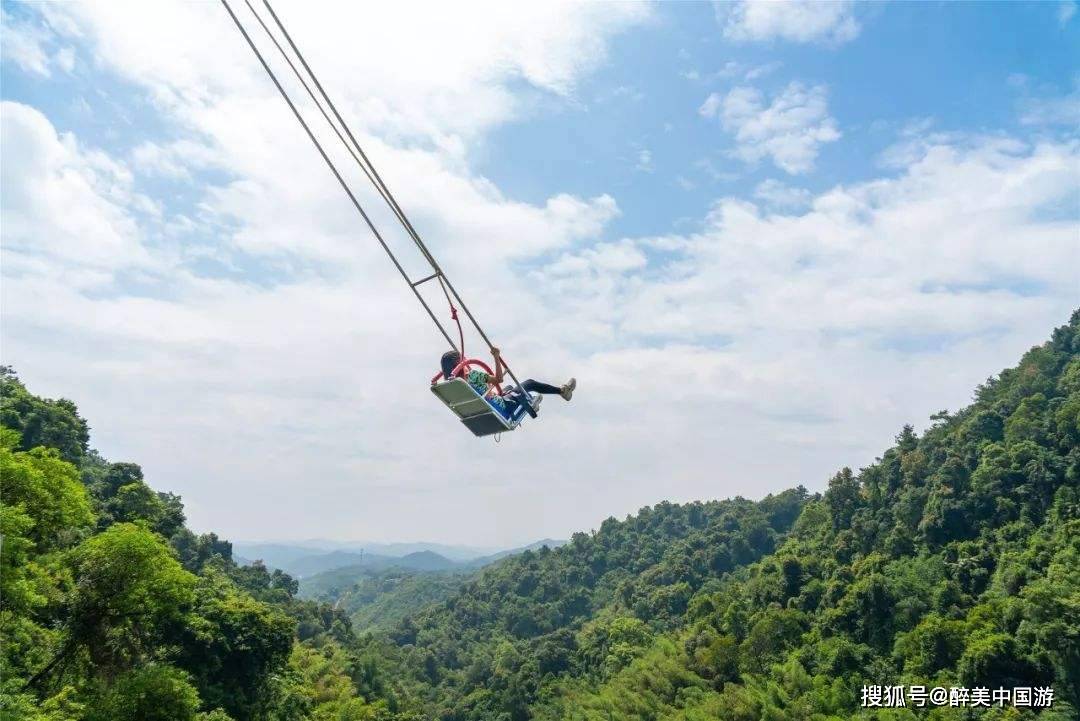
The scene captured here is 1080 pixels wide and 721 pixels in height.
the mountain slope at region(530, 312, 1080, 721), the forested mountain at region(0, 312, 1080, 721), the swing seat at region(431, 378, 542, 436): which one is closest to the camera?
the swing seat at region(431, 378, 542, 436)

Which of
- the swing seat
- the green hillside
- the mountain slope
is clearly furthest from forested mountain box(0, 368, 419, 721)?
the green hillside

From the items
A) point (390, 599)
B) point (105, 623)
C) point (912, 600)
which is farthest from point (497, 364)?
point (390, 599)

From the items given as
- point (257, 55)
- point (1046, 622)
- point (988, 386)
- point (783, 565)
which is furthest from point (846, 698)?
point (988, 386)

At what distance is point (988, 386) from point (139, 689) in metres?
64.1

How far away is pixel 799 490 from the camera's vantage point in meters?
81.7

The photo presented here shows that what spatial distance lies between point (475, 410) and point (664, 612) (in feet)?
182

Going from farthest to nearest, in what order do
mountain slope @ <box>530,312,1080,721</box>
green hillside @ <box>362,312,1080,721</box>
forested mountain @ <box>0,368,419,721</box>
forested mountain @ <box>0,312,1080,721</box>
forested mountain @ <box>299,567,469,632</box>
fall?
1. forested mountain @ <box>299,567,469,632</box>
2. green hillside @ <box>362,312,1080,721</box>
3. mountain slope @ <box>530,312,1080,721</box>
4. forested mountain @ <box>0,312,1080,721</box>
5. forested mountain @ <box>0,368,419,721</box>

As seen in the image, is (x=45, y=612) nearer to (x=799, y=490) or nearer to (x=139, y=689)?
(x=139, y=689)

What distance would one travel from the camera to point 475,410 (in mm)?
8719

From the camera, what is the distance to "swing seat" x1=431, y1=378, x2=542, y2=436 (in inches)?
325

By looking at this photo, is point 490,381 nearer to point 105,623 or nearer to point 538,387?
point 538,387

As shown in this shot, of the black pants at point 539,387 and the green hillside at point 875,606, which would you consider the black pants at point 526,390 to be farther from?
the green hillside at point 875,606

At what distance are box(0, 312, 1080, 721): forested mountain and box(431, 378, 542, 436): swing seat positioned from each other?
843 cm

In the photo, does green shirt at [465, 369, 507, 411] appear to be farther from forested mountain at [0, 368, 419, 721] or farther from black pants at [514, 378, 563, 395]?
forested mountain at [0, 368, 419, 721]
